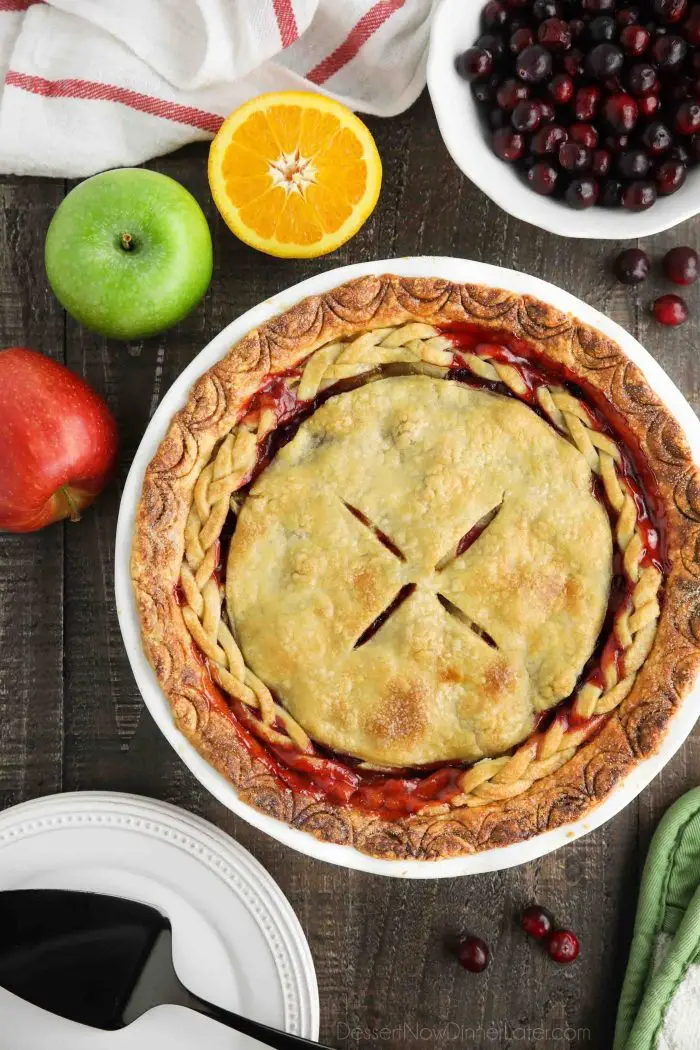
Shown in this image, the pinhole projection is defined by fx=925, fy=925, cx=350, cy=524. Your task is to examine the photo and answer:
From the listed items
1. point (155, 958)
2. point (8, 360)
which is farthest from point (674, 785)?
point (8, 360)

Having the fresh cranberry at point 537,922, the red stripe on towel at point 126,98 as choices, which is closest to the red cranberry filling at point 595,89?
the red stripe on towel at point 126,98

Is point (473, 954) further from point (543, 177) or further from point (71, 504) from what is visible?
point (543, 177)

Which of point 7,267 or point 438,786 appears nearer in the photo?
point 438,786

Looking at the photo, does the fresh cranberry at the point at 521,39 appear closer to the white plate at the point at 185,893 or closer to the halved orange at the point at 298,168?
the halved orange at the point at 298,168

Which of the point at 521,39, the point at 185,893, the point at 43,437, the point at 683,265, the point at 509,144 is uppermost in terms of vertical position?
the point at 521,39

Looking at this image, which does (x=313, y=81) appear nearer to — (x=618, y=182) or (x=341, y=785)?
(x=618, y=182)

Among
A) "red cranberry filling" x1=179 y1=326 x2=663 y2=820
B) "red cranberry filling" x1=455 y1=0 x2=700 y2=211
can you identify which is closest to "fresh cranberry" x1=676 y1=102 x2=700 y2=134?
"red cranberry filling" x1=455 y1=0 x2=700 y2=211

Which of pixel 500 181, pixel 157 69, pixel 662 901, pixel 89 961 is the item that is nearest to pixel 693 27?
pixel 500 181
